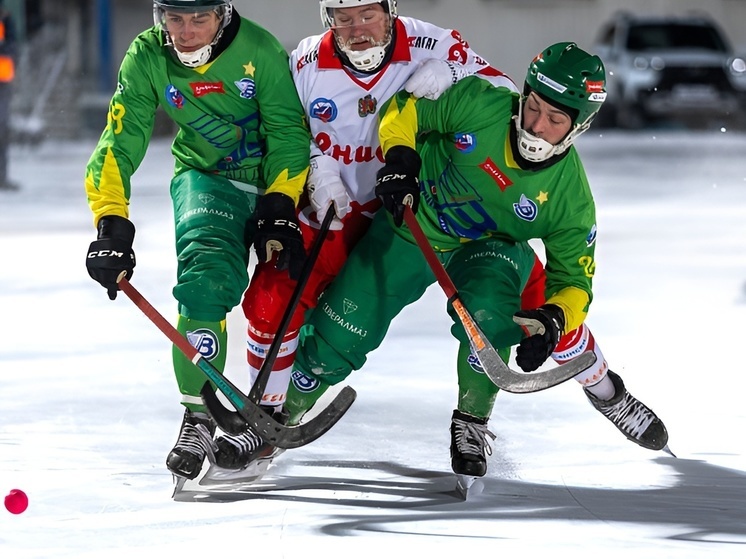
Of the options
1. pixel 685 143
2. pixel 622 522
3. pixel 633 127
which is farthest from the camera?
pixel 633 127

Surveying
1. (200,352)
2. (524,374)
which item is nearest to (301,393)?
(200,352)

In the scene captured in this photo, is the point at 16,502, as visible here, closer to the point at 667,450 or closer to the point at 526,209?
the point at 526,209

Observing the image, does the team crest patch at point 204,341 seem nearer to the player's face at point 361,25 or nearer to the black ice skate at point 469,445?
the black ice skate at point 469,445

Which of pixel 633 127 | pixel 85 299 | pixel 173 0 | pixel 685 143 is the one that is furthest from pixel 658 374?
pixel 633 127

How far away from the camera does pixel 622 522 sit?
3455 mm

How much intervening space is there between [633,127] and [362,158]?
12.8 metres

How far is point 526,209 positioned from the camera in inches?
149

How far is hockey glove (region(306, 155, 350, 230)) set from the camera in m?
3.95

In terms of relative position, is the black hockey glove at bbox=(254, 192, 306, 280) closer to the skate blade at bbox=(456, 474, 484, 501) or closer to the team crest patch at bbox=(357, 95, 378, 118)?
the team crest patch at bbox=(357, 95, 378, 118)

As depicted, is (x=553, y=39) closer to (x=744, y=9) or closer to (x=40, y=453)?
(x=744, y=9)

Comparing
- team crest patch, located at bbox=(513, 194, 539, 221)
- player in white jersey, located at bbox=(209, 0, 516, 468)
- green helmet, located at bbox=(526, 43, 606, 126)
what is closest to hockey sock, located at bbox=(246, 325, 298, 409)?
player in white jersey, located at bbox=(209, 0, 516, 468)

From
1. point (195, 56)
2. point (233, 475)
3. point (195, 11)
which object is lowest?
point (233, 475)

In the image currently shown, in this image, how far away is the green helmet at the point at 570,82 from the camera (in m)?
3.62

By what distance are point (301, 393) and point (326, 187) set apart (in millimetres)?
635
